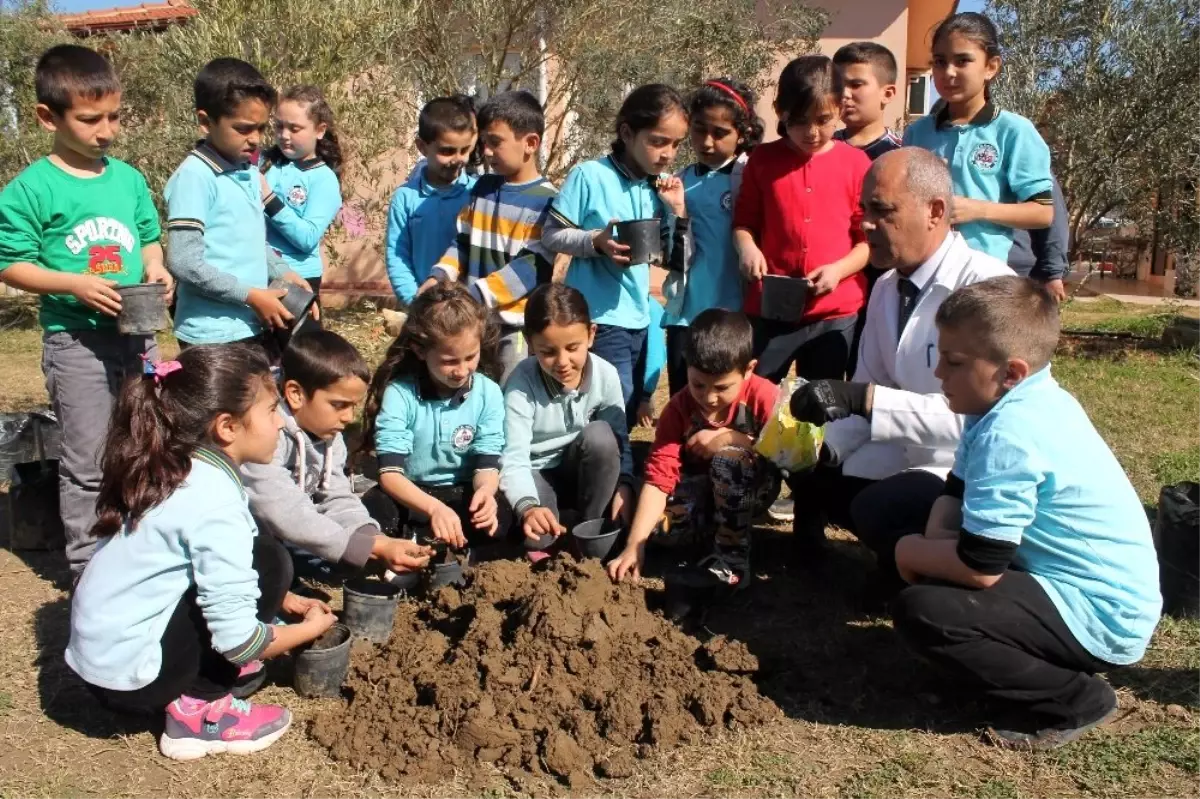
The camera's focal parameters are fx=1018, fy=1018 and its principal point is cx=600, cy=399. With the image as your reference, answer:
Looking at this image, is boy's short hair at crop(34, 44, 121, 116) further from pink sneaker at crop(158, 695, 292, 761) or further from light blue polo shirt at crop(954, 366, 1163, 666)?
light blue polo shirt at crop(954, 366, 1163, 666)

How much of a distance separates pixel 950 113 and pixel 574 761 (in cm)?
339

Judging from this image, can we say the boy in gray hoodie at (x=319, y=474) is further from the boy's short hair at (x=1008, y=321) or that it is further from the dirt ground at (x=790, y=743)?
the boy's short hair at (x=1008, y=321)

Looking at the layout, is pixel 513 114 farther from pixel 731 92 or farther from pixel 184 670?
pixel 184 670

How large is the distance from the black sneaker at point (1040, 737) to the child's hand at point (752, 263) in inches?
85.7

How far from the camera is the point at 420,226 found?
552 cm

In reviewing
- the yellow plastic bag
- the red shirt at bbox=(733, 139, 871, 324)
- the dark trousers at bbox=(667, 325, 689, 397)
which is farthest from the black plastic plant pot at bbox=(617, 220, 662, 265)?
the yellow plastic bag

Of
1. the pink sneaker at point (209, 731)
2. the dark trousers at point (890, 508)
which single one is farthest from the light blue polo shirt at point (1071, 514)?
the pink sneaker at point (209, 731)

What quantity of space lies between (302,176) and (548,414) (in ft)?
7.81

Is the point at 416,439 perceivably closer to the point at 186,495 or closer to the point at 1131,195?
the point at 186,495

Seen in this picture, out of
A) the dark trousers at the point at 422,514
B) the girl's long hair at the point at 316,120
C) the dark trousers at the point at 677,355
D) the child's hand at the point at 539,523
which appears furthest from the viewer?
the girl's long hair at the point at 316,120

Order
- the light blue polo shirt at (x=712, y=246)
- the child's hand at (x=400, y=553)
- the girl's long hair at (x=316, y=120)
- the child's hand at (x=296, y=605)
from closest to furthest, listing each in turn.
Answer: the child's hand at (x=296, y=605) → the child's hand at (x=400, y=553) → the light blue polo shirt at (x=712, y=246) → the girl's long hair at (x=316, y=120)

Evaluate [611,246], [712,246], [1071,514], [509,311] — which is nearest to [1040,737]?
[1071,514]

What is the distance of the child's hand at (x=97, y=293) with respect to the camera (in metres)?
3.97

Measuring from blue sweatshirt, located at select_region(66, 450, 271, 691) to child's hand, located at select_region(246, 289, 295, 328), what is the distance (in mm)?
1658
